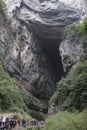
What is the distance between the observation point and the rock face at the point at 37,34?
94.2 feet

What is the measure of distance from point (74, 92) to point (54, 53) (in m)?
16.4

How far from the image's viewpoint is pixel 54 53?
34.2 meters

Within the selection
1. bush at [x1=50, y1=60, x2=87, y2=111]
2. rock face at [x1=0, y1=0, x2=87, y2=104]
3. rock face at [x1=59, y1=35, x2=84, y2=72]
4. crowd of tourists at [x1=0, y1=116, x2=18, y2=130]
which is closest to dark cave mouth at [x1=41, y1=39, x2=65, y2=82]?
rock face at [x1=0, y1=0, x2=87, y2=104]

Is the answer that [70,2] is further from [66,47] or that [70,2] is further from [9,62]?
[9,62]

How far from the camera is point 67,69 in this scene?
27.4 meters

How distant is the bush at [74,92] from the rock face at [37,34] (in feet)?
27.3

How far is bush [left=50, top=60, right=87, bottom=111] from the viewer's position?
17484 mm

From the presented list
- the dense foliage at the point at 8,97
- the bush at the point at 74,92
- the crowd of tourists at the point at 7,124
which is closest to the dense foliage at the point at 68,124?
the crowd of tourists at the point at 7,124

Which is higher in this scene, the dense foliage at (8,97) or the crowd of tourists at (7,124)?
the crowd of tourists at (7,124)

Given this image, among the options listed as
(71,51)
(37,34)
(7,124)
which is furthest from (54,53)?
(7,124)

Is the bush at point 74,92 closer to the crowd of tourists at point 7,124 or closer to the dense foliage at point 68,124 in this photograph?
the dense foliage at point 68,124

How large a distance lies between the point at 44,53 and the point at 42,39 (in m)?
1.92

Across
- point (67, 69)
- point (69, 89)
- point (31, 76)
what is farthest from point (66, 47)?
point (69, 89)

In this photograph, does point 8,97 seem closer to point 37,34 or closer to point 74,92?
point 74,92
